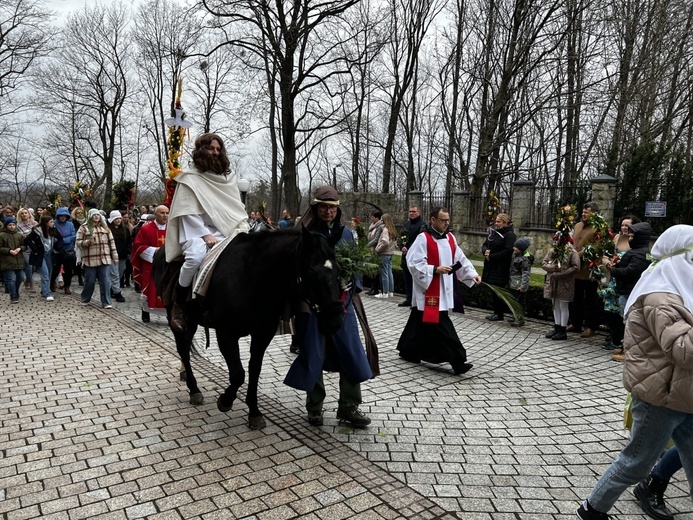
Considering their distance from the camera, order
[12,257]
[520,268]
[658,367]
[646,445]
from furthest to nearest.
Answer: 1. [12,257]
2. [520,268]
3. [646,445]
4. [658,367]

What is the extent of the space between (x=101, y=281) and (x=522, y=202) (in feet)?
45.2

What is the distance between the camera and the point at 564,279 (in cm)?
852

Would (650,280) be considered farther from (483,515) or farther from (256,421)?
(256,421)

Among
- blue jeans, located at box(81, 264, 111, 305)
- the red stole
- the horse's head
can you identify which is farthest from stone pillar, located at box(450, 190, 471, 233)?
the horse's head

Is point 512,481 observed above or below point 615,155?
below

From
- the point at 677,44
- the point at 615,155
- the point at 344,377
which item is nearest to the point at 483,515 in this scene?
the point at 344,377

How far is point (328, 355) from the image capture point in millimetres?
4668

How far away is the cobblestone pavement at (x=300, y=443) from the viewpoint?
11.5 feet

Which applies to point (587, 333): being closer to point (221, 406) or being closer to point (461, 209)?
point (221, 406)

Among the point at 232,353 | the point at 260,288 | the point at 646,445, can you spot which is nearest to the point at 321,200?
the point at 260,288

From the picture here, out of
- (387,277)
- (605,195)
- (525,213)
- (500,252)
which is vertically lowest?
(387,277)

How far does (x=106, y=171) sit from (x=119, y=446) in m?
36.2

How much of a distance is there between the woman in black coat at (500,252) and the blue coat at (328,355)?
5.60 m

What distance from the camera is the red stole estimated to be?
6.73m
